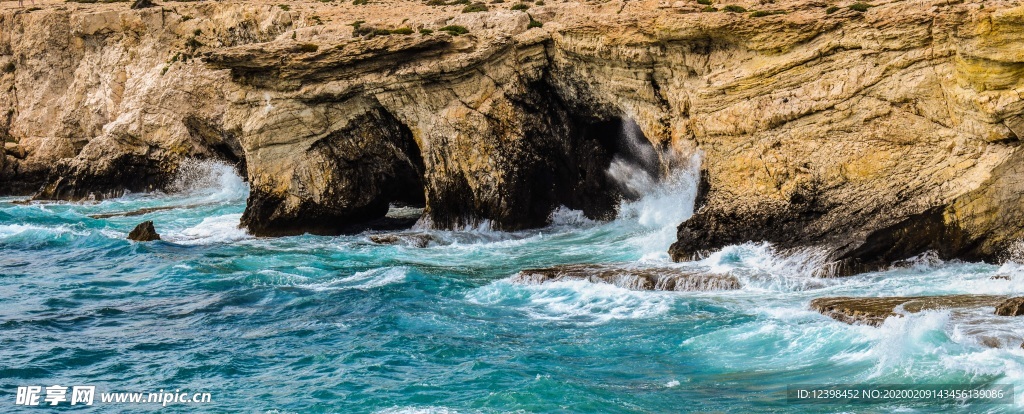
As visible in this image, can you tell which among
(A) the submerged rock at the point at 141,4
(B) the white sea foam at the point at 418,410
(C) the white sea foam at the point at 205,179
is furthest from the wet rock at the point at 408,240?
(A) the submerged rock at the point at 141,4

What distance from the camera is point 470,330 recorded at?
22.2 m

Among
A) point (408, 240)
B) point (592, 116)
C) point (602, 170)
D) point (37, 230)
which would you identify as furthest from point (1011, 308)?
point (37, 230)

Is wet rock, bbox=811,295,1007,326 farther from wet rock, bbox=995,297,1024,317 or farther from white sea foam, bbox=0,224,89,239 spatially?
white sea foam, bbox=0,224,89,239

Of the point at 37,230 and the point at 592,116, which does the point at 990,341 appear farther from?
the point at 37,230

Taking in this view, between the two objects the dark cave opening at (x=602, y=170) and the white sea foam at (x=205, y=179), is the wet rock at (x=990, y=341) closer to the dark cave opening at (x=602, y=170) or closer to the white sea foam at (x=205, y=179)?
the dark cave opening at (x=602, y=170)

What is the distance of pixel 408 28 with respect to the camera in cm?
3691

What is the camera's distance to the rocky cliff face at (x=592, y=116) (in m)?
24.4

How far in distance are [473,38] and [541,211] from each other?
675 centimetres

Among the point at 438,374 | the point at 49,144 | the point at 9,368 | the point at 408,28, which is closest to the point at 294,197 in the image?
the point at 408,28

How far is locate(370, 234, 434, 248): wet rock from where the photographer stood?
1353 inches

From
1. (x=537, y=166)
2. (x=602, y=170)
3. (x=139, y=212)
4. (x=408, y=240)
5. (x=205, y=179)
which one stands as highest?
(x=537, y=166)

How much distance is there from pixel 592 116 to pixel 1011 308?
1910 centimetres

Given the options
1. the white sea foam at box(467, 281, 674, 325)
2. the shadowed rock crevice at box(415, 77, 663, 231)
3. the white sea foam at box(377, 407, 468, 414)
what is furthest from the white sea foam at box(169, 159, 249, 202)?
the white sea foam at box(377, 407, 468, 414)

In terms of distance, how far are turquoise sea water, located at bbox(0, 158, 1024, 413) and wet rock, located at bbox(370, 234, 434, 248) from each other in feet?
0.92
